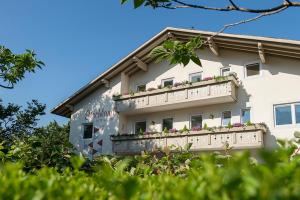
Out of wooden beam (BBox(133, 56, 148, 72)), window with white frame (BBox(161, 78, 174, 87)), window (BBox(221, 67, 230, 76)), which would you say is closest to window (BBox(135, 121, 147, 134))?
window with white frame (BBox(161, 78, 174, 87))

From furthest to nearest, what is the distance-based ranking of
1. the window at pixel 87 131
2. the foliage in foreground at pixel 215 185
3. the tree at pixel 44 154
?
the window at pixel 87 131 → the tree at pixel 44 154 → the foliage in foreground at pixel 215 185

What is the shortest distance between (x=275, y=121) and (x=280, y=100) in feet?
3.93

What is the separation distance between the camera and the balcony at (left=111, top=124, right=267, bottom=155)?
19219 millimetres

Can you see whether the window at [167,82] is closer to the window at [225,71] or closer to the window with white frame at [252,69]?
the window at [225,71]

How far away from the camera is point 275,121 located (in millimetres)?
20109

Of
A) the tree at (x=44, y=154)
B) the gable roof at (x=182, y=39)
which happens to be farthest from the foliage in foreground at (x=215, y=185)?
the gable roof at (x=182, y=39)

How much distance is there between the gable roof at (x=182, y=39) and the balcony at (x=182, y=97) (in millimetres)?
2119

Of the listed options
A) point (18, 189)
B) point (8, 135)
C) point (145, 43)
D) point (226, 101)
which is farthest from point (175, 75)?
point (18, 189)

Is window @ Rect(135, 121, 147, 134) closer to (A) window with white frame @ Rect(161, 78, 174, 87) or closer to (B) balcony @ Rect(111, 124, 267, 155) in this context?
(B) balcony @ Rect(111, 124, 267, 155)

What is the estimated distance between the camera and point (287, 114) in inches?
786

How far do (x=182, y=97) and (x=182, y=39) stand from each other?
3913 mm

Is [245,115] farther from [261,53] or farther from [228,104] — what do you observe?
[261,53]

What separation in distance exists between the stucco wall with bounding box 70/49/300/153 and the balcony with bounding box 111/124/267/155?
1057 millimetres

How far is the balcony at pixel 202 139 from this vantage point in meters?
19.2
